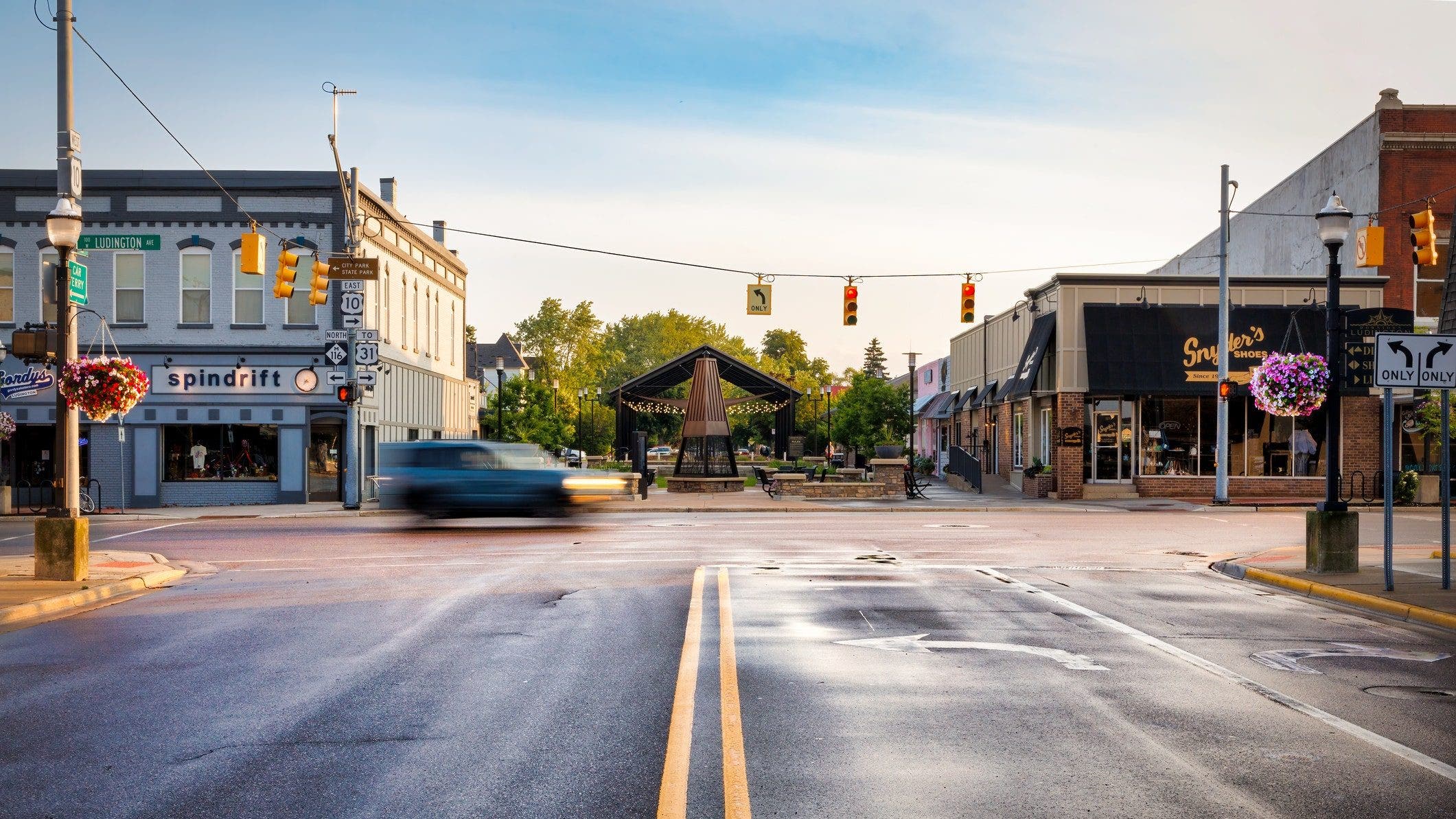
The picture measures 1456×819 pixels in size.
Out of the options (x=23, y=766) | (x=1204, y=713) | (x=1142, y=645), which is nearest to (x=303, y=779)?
Answer: (x=23, y=766)

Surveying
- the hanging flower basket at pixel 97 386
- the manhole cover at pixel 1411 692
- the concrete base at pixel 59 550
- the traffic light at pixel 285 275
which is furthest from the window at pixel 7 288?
the manhole cover at pixel 1411 692

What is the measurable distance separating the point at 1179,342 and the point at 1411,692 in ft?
97.4

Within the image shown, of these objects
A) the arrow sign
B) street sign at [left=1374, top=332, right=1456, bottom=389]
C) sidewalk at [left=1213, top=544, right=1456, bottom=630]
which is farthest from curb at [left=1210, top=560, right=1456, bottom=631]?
the arrow sign

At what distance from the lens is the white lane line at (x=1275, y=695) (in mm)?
6250

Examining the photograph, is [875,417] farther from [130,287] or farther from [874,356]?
[874,356]

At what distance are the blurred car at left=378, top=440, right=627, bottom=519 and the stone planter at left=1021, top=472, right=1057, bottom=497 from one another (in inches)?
736

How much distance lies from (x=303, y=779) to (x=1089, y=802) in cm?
388

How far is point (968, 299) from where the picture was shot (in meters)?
29.4

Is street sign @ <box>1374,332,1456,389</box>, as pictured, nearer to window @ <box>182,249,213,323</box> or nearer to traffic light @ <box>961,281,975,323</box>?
traffic light @ <box>961,281,975,323</box>

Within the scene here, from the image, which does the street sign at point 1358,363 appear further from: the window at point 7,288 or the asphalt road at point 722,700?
the window at point 7,288

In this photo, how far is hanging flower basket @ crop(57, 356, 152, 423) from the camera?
1431cm

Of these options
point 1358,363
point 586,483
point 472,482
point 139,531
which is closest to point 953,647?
point 586,483

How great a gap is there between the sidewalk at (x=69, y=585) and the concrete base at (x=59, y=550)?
12 centimetres

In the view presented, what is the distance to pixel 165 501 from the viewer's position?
112ft
